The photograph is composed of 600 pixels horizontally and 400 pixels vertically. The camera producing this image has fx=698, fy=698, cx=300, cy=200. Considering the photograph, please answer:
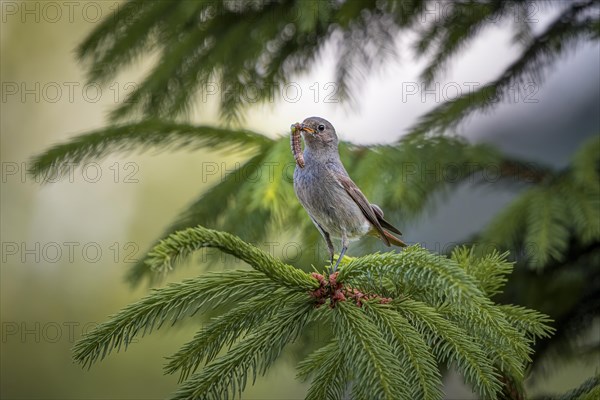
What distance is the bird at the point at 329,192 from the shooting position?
1597 mm

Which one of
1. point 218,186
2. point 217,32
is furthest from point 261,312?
point 217,32

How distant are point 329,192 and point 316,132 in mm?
153

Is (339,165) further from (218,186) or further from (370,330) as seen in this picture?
(218,186)

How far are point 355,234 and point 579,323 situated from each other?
1438 mm

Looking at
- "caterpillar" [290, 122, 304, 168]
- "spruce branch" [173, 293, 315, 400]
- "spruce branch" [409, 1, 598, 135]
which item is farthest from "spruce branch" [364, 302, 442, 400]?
"spruce branch" [409, 1, 598, 135]

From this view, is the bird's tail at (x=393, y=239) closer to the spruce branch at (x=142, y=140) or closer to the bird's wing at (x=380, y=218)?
the bird's wing at (x=380, y=218)

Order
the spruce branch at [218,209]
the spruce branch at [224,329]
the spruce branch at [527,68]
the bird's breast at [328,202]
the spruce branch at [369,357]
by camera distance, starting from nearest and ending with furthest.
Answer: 1. the spruce branch at [369,357]
2. the spruce branch at [224,329]
3. the bird's breast at [328,202]
4. the spruce branch at [218,209]
5. the spruce branch at [527,68]

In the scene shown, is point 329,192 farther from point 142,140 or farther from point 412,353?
point 142,140

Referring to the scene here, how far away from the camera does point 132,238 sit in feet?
18.3

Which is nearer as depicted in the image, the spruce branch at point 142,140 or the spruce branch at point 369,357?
the spruce branch at point 369,357

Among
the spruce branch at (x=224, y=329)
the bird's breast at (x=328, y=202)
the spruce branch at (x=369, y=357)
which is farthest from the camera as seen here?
the bird's breast at (x=328, y=202)

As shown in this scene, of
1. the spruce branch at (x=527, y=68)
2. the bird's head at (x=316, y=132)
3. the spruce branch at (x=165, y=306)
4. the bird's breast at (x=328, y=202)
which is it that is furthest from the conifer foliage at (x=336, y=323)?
the spruce branch at (x=527, y=68)

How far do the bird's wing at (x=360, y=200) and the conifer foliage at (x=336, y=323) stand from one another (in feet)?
0.93

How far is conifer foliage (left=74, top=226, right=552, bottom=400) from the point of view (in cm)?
118
